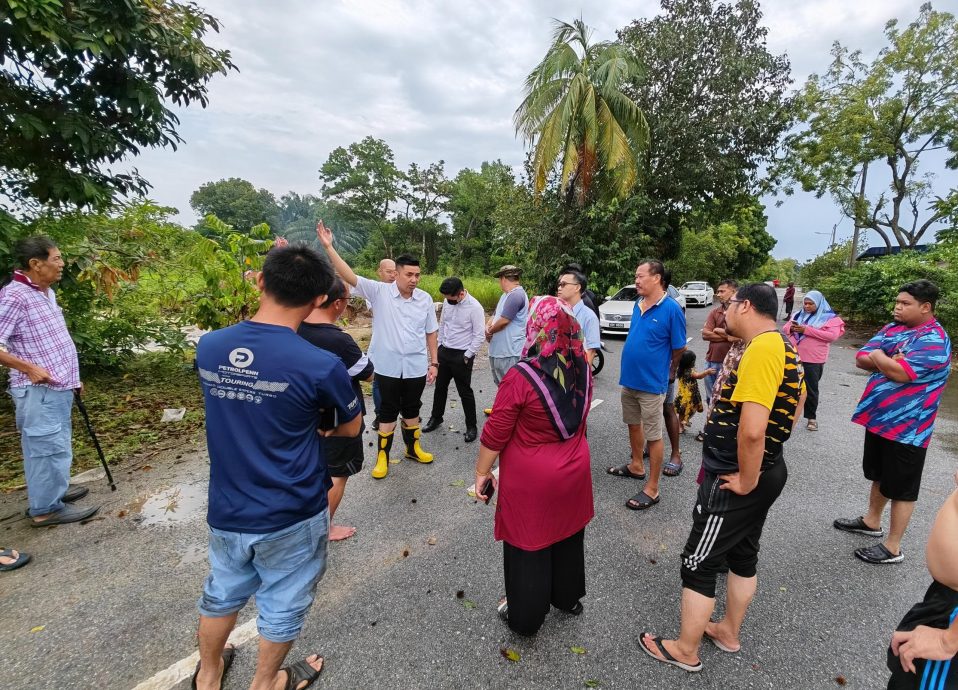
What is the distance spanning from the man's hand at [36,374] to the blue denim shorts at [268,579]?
2.24 meters

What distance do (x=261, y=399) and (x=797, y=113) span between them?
65.0ft

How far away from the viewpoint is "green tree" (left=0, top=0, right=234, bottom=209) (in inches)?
155

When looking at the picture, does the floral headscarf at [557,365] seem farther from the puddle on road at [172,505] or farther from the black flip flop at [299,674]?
the puddle on road at [172,505]

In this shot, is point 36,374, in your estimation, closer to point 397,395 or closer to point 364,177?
point 397,395

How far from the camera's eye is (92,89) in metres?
4.62

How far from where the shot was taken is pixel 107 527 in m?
3.15

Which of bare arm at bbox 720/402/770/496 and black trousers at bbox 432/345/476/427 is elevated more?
bare arm at bbox 720/402/770/496

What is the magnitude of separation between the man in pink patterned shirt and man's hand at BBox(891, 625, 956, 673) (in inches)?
178

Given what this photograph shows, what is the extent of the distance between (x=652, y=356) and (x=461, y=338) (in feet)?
6.64

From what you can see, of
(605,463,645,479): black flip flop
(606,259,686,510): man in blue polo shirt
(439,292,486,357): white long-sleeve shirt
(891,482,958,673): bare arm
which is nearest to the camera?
(891,482,958,673): bare arm

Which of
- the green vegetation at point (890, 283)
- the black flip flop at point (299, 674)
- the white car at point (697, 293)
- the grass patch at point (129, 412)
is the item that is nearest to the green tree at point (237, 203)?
the white car at point (697, 293)

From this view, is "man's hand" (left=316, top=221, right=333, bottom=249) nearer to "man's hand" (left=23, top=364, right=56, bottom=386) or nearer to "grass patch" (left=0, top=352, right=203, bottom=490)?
"man's hand" (left=23, top=364, right=56, bottom=386)

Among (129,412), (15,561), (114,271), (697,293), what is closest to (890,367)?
(15,561)

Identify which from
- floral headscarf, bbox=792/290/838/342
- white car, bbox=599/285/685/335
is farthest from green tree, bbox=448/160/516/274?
floral headscarf, bbox=792/290/838/342
